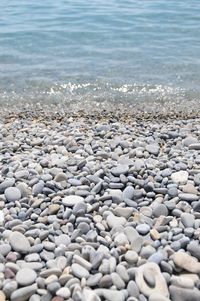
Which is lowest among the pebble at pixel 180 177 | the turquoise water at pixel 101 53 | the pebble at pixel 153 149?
the turquoise water at pixel 101 53

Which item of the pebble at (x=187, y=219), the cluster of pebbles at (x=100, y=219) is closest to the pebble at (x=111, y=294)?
the cluster of pebbles at (x=100, y=219)

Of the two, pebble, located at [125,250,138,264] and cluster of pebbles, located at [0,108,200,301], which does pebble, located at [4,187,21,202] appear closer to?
cluster of pebbles, located at [0,108,200,301]

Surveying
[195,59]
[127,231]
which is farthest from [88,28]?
[127,231]

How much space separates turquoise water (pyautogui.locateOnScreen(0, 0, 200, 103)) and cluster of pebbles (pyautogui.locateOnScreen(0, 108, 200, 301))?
3.09m

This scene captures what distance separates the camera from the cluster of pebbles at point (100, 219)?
3043 mm

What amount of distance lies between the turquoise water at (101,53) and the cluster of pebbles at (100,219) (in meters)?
3.09

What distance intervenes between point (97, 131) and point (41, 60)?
14.0ft

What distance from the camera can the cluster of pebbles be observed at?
3043 millimetres

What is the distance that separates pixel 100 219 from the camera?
12.4 feet

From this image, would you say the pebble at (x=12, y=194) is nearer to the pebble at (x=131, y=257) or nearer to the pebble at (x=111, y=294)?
the pebble at (x=131, y=257)

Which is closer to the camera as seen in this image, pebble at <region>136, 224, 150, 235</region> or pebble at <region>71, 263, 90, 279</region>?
pebble at <region>71, 263, 90, 279</region>

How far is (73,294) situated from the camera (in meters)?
2.96

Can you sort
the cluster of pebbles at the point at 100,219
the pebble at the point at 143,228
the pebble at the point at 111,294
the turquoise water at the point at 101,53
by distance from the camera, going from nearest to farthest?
the pebble at the point at 111,294 < the cluster of pebbles at the point at 100,219 < the pebble at the point at 143,228 < the turquoise water at the point at 101,53

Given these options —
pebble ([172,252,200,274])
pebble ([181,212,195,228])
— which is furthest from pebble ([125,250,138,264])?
pebble ([181,212,195,228])
